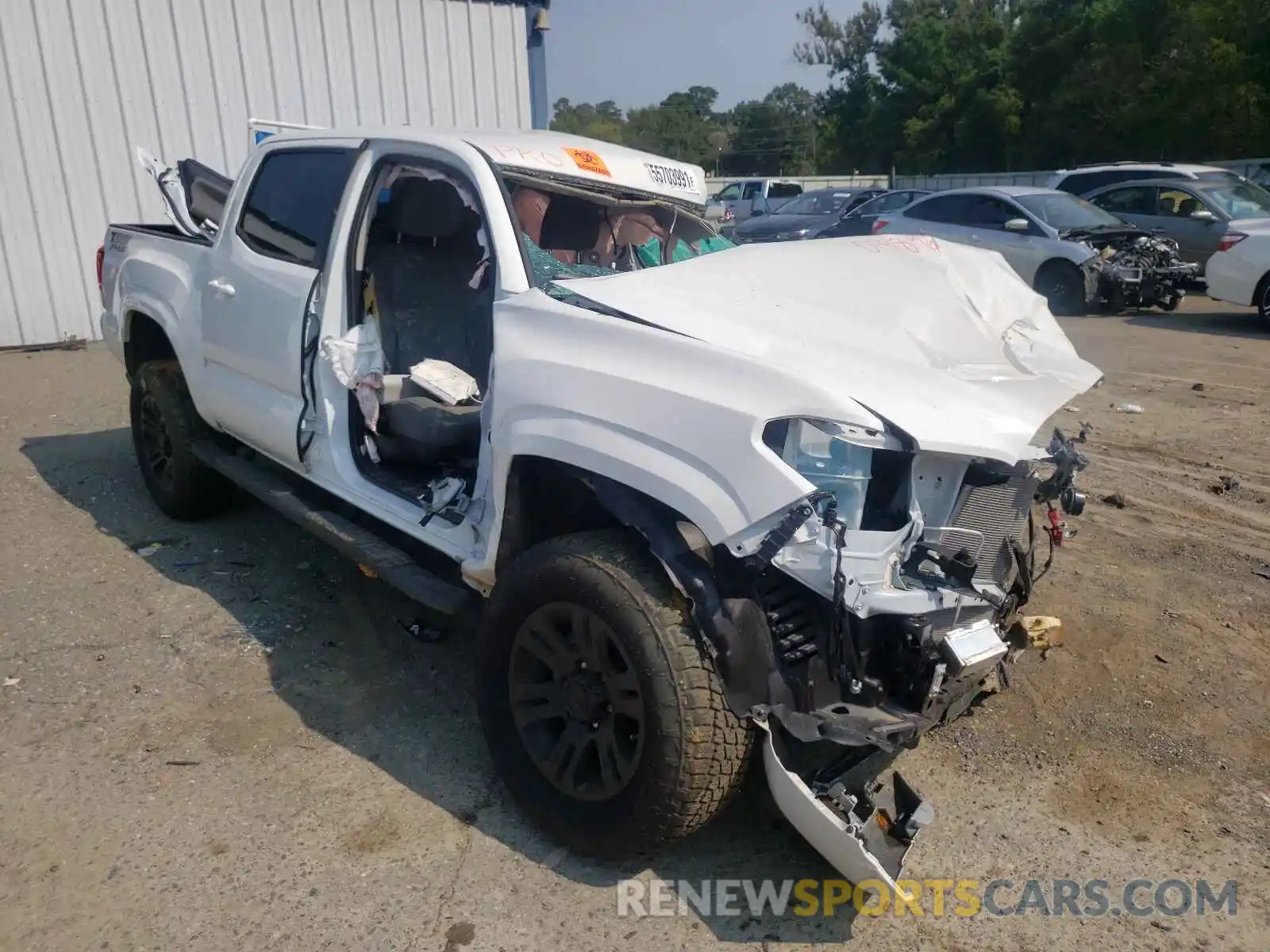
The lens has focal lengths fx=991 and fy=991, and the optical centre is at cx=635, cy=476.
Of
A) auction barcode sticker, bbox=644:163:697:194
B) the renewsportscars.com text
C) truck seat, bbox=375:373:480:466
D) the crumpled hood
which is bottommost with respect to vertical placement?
the renewsportscars.com text

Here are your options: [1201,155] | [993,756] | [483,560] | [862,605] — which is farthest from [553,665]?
[1201,155]

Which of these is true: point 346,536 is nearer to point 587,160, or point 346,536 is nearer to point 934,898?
point 587,160

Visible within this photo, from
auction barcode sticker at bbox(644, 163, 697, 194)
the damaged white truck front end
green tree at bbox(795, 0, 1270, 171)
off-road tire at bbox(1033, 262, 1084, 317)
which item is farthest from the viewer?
green tree at bbox(795, 0, 1270, 171)

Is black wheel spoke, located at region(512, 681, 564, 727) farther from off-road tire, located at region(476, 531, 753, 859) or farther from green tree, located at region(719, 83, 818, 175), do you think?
green tree, located at region(719, 83, 818, 175)

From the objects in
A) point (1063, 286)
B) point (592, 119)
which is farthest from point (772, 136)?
point (1063, 286)

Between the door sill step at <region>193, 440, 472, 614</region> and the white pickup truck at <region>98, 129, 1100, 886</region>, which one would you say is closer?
the white pickup truck at <region>98, 129, 1100, 886</region>

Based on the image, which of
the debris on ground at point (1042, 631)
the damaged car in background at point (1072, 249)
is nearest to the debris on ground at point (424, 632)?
the debris on ground at point (1042, 631)

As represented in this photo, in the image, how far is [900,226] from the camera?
1429cm

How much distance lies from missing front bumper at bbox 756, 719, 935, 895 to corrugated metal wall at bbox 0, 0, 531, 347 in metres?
11.0

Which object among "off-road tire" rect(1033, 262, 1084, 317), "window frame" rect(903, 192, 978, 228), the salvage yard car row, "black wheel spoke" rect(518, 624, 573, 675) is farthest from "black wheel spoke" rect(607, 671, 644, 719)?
"window frame" rect(903, 192, 978, 228)

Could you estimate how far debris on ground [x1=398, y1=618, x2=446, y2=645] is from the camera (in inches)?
162

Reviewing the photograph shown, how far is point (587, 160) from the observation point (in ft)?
13.1

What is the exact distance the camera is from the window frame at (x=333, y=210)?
3.95 metres

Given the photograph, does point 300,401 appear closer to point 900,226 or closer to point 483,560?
point 483,560
